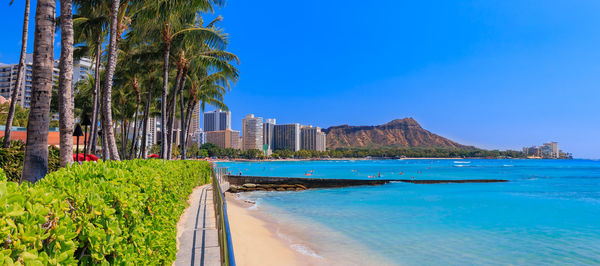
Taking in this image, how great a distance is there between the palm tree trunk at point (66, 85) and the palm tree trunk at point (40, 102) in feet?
3.97

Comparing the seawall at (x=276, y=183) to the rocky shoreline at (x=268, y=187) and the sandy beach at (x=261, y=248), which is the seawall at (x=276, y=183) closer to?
the rocky shoreline at (x=268, y=187)

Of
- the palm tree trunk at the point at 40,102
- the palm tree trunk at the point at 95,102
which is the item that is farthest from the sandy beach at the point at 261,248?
the palm tree trunk at the point at 95,102

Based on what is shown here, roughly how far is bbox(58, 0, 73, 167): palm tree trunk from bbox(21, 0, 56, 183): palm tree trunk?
1.21 meters

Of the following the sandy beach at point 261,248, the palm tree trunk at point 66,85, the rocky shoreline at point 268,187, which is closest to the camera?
the palm tree trunk at point 66,85

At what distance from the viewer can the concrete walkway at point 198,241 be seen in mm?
5625

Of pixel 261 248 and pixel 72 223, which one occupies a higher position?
pixel 72 223

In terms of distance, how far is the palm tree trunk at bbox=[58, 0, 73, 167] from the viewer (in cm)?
714

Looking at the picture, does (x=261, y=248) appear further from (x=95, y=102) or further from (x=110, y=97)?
(x=95, y=102)

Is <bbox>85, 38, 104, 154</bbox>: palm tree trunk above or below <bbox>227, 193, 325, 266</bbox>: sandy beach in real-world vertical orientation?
above

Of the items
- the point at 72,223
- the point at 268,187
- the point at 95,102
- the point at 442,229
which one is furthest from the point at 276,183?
the point at 72,223

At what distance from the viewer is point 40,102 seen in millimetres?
5719

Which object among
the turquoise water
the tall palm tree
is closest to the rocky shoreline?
the turquoise water

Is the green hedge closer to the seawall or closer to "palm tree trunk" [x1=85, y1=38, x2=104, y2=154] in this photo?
"palm tree trunk" [x1=85, y1=38, x2=104, y2=154]

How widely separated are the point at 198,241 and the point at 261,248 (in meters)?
5.30
